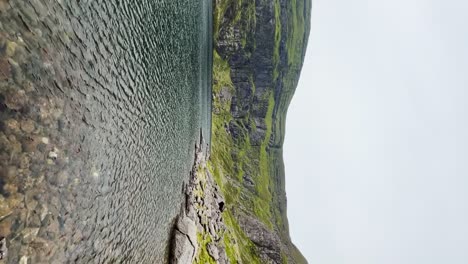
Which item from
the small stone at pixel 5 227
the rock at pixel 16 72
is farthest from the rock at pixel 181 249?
the rock at pixel 16 72

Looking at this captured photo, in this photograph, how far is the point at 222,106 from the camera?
3888 inches

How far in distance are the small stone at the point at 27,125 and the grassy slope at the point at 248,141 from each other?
57389 millimetres

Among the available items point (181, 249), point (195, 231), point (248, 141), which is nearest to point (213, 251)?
point (195, 231)

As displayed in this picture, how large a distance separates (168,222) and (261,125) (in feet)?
320

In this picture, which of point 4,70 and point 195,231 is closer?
point 4,70

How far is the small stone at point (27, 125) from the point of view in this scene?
20.1 ft

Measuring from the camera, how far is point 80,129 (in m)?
8.38

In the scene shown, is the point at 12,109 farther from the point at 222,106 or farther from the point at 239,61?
the point at 239,61

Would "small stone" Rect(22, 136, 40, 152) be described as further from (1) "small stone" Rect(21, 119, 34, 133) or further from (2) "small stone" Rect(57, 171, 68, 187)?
(2) "small stone" Rect(57, 171, 68, 187)

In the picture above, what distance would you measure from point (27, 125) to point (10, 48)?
1.62 m

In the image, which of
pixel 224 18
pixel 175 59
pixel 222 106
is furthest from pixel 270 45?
pixel 175 59

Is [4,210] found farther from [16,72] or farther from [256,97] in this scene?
[256,97]

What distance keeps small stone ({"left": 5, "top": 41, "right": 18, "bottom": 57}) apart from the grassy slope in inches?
2302

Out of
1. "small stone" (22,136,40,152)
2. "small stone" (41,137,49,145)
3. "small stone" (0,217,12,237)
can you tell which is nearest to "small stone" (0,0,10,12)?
"small stone" (22,136,40,152)
